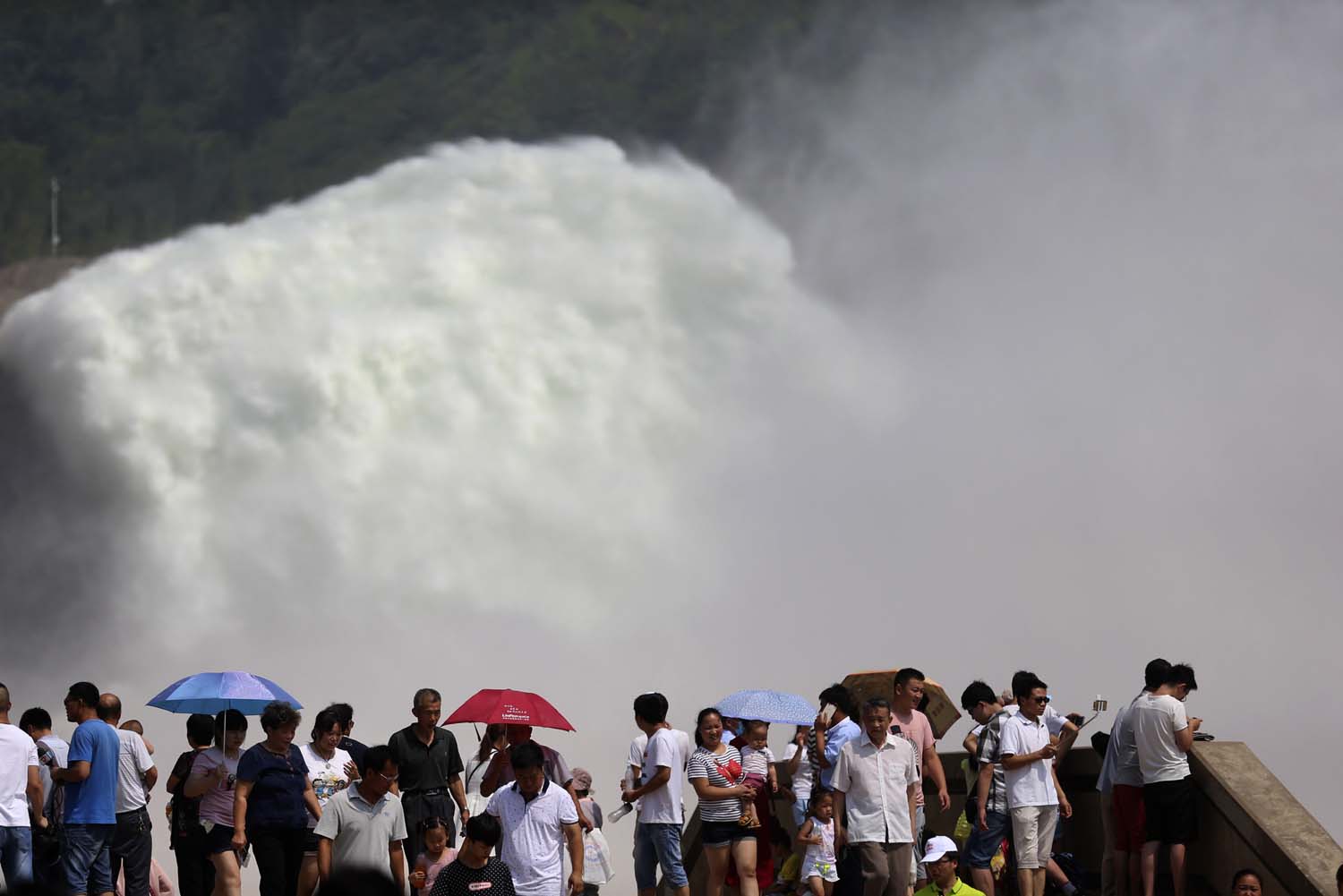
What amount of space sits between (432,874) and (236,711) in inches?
106

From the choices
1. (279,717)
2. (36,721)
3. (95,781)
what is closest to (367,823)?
(279,717)

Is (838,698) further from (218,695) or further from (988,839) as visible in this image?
(218,695)

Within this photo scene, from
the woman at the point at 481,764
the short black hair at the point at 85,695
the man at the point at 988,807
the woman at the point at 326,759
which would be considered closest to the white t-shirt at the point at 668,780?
the woman at the point at 481,764

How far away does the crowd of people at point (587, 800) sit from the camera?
968 cm

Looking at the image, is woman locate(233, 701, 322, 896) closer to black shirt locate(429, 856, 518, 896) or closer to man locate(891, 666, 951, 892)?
black shirt locate(429, 856, 518, 896)

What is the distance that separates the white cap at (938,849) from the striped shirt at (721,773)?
4.43 ft

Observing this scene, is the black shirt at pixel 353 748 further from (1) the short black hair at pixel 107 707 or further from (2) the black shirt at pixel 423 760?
(1) the short black hair at pixel 107 707

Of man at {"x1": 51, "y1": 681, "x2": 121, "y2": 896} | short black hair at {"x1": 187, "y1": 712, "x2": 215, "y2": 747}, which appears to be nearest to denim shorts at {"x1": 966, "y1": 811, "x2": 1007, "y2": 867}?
short black hair at {"x1": 187, "y1": 712, "x2": 215, "y2": 747}

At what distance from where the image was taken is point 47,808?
34.5 feet

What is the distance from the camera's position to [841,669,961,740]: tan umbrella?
1262 centimetres

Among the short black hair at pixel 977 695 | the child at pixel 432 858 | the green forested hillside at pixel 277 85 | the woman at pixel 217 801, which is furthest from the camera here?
the green forested hillside at pixel 277 85

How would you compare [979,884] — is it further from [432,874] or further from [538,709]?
[432,874]

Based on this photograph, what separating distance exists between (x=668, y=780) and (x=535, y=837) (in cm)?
162

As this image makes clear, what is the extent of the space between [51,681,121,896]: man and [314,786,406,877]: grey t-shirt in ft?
4.77
